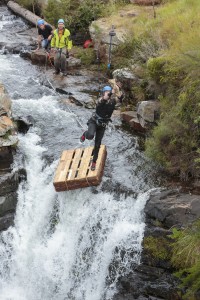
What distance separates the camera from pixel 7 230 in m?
9.84

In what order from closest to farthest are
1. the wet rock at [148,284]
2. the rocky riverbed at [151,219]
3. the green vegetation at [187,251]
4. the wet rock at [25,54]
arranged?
the green vegetation at [187,251], the wet rock at [148,284], the rocky riverbed at [151,219], the wet rock at [25,54]

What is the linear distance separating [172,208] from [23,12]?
15128 millimetres

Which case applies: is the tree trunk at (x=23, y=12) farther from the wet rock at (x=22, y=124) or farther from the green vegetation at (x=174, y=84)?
the wet rock at (x=22, y=124)

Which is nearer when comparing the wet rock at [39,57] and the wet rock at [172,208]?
the wet rock at [172,208]

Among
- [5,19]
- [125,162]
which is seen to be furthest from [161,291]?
[5,19]

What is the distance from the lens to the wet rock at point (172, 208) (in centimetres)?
864

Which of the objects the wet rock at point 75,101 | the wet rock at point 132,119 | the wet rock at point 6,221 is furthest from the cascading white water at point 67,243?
the wet rock at point 75,101

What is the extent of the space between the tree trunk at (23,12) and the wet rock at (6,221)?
39.9ft

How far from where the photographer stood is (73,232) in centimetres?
957

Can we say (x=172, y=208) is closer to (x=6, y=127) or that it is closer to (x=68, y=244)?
(x=68, y=244)

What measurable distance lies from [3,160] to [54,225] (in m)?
2.15

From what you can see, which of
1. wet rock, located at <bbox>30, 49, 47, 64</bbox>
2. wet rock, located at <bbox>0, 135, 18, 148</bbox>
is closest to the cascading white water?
wet rock, located at <bbox>0, 135, 18, 148</bbox>

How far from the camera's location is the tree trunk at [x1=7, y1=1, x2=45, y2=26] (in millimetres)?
19922

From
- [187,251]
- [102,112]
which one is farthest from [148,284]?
[102,112]
